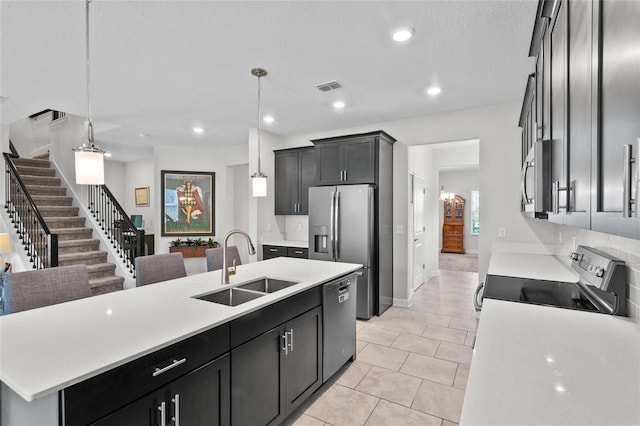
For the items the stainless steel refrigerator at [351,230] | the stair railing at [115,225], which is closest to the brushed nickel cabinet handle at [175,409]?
the stainless steel refrigerator at [351,230]

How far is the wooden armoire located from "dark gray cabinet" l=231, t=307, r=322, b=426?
8.79 metres

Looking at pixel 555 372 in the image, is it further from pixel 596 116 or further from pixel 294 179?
pixel 294 179

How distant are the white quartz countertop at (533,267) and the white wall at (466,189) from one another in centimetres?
681

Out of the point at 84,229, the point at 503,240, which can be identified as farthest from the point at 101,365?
the point at 84,229

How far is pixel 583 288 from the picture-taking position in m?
1.92

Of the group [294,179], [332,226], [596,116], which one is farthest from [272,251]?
[596,116]

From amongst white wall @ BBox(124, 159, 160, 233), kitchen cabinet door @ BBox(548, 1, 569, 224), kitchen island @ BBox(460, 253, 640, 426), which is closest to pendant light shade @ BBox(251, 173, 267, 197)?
kitchen island @ BBox(460, 253, 640, 426)

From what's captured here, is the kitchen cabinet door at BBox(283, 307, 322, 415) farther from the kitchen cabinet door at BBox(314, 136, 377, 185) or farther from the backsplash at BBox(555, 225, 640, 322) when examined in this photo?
the kitchen cabinet door at BBox(314, 136, 377, 185)

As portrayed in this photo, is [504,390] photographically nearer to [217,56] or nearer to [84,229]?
[217,56]

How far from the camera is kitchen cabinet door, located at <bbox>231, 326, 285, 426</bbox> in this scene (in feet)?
5.45

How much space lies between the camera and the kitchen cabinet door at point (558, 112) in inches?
43.3

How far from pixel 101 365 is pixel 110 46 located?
2.52 meters

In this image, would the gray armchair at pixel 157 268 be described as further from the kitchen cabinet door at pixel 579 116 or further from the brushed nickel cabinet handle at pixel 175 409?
the kitchen cabinet door at pixel 579 116

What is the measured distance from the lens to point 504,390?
922 mm
